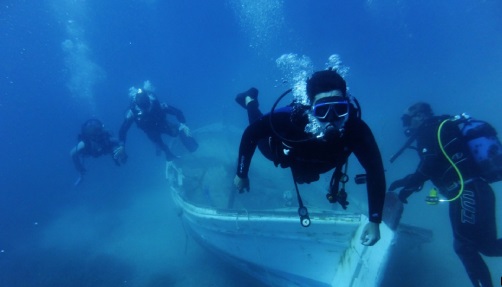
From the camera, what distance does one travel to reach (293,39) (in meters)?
69.8

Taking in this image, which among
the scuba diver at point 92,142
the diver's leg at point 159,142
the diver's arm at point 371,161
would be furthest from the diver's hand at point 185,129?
the diver's arm at point 371,161

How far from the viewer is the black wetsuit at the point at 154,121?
888 centimetres

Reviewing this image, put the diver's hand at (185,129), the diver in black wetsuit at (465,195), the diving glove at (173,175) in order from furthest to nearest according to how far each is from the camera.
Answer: the diver's hand at (185,129) → the diving glove at (173,175) → the diver in black wetsuit at (465,195)

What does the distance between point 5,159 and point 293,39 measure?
98.1 meters

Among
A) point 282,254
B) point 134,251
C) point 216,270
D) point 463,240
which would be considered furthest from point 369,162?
point 134,251

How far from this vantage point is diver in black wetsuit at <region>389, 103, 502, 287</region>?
380cm

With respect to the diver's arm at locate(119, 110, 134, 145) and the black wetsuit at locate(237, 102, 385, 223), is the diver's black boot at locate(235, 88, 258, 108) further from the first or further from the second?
the diver's arm at locate(119, 110, 134, 145)

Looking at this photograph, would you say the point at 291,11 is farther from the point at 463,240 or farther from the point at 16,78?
the point at 16,78

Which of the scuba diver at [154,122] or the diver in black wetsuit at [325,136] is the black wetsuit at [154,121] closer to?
the scuba diver at [154,122]

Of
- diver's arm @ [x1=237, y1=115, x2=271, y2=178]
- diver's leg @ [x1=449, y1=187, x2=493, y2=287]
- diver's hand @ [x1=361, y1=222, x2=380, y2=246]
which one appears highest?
diver's arm @ [x1=237, y1=115, x2=271, y2=178]

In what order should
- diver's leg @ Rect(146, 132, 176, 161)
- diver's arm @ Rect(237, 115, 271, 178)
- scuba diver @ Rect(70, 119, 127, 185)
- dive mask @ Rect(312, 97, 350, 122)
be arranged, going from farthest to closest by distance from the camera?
diver's leg @ Rect(146, 132, 176, 161), scuba diver @ Rect(70, 119, 127, 185), diver's arm @ Rect(237, 115, 271, 178), dive mask @ Rect(312, 97, 350, 122)

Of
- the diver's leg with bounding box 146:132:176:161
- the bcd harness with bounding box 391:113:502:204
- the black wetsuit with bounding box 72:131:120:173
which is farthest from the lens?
the diver's leg with bounding box 146:132:176:161

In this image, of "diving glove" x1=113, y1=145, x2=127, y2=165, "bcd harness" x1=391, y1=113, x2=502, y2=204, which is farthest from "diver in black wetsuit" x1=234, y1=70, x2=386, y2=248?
"diving glove" x1=113, y1=145, x2=127, y2=165

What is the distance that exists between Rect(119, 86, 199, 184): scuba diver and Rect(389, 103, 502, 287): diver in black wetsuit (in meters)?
6.21
